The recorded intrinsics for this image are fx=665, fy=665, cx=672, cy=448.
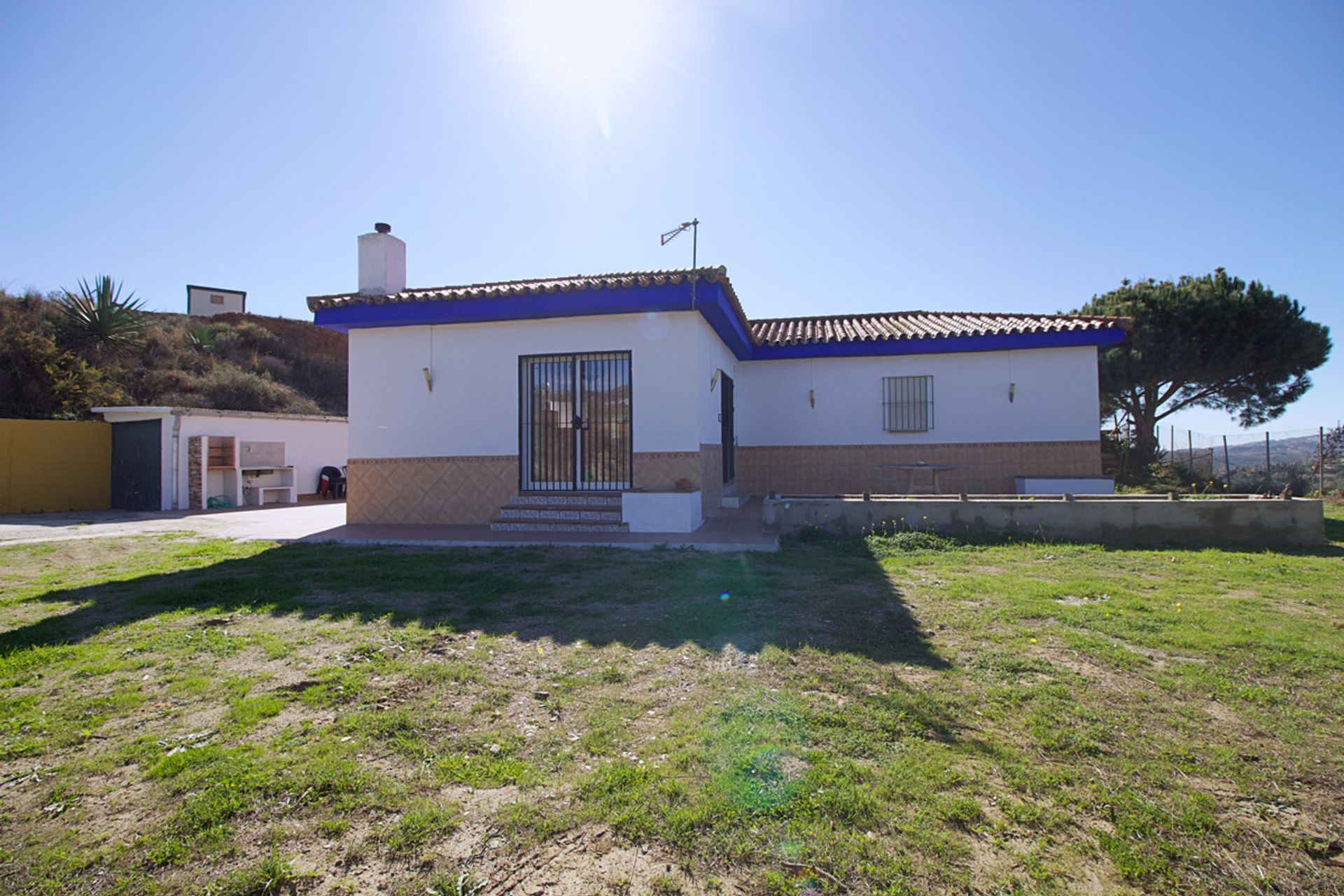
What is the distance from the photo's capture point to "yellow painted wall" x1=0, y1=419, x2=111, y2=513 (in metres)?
13.9

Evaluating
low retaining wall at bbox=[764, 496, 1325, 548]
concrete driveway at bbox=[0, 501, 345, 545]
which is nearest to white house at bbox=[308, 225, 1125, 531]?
concrete driveway at bbox=[0, 501, 345, 545]

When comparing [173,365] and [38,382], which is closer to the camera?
[38,382]

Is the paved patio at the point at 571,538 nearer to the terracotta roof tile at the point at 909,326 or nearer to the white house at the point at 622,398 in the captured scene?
the white house at the point at 622,398

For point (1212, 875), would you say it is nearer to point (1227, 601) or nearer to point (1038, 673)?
point (1038, 673)

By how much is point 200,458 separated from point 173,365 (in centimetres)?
1398

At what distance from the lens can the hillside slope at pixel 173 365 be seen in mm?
17750

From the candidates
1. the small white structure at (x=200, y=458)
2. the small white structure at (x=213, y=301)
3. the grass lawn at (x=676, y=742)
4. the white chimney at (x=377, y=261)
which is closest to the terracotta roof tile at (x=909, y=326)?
the white chimney at (x=377, y=261)

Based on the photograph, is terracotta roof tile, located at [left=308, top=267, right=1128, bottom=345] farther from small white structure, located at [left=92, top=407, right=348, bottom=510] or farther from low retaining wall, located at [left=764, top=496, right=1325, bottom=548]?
small white structure, located at [left=92, top=407, right=348, bottom=510]

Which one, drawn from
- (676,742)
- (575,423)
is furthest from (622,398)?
(676,742)

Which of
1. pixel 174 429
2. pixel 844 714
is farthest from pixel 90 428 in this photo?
pixel 844 714

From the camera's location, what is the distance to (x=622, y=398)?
31.7 ft

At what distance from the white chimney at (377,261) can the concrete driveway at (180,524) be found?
3.82 metres

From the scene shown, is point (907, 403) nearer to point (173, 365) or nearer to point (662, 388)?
point (662, 388)

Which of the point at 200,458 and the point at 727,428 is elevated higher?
the point at 727,428
